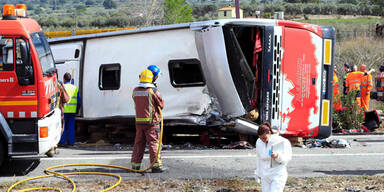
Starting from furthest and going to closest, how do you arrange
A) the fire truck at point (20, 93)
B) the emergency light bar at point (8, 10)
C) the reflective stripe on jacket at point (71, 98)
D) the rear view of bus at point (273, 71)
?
the reflective stripe on jacket at point (71, 98)
the rear view of bus at point (273, 71)
the emergency light bar at point (8, 10)
the fire truck at point (20, 93)

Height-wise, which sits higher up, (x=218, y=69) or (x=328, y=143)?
(x=218, y=69)

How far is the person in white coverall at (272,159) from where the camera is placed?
5.61 metres

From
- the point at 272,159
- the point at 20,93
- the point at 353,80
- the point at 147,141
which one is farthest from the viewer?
the point at 353,80

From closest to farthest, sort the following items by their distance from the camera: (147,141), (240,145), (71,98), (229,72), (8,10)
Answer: (8,10) → (147,141) → (229,72) → (240,145) → (71,98)

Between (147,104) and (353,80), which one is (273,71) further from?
(353,80)


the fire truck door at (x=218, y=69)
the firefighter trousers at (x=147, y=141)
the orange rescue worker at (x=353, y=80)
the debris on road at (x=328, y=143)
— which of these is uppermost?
the fire truck door at (x=218, y=69)

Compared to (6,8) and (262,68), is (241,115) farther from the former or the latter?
(6,8)

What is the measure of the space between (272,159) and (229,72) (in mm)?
3783

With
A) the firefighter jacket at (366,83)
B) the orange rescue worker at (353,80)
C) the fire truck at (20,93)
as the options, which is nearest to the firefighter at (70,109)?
the fire truck at (20,93)

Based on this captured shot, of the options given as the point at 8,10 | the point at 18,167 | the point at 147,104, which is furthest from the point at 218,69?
the point at 18,167

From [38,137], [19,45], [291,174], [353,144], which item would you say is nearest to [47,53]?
Result: [19,45]

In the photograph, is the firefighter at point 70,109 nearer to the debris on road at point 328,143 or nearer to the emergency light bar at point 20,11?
the emergency light bar at point 20,11

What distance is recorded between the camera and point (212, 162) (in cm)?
857

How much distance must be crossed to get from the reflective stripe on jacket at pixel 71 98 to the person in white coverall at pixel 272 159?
18.7ft
